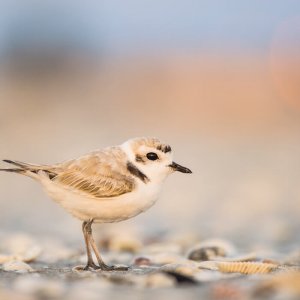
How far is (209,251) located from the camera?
16.5 feet

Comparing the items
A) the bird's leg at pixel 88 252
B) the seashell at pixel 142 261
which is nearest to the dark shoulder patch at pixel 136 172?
the bird's leg at pixel 88 252

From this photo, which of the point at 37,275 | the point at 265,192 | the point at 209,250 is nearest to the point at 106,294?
the point at 37,275

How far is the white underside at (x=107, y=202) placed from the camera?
421cm

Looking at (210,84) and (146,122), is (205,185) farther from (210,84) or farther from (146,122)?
(210,84)

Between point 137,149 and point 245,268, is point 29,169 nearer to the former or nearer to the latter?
point 137,149

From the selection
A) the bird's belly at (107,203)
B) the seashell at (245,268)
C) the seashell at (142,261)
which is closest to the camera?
the seashell at (245,268)

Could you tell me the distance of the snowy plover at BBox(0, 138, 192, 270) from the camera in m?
4.23

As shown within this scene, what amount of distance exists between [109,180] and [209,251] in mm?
1130

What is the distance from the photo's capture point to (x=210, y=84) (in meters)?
26.1

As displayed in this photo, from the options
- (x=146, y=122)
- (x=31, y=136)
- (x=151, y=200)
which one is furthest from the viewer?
(x=146, y=122)

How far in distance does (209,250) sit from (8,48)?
23928 millimetres

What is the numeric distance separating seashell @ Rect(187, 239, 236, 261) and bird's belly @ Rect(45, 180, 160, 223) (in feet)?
2.70

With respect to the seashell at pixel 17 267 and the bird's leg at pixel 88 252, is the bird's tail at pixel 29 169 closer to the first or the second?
the bird's leg at pixel 88 252

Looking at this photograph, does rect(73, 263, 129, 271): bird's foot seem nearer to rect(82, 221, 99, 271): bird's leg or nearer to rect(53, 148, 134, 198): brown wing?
rect(82, 221, 99, 271): bird's leg
